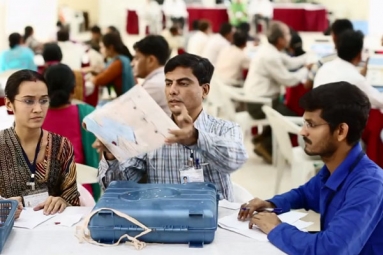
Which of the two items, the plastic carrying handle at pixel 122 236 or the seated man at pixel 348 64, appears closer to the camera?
the plastic carrying handle at pixel 122 236

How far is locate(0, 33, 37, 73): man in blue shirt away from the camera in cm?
609

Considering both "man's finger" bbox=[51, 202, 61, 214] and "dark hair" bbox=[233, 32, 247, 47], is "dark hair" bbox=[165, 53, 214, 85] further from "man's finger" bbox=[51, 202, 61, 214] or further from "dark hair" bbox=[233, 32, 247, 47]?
"dark hair" bbox=[233, 32, 247, 47]

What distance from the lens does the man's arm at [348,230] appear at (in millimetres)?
1563

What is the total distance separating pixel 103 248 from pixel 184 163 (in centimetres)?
65

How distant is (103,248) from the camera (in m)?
1.66

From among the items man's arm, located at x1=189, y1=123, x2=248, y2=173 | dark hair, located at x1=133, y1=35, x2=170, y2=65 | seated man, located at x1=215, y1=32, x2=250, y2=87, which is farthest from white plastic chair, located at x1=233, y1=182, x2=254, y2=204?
seated man, located at x1=215, y1=32, x2=250, y2=87

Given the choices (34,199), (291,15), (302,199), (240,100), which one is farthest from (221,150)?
(291,15)

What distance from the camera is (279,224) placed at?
5.65ft

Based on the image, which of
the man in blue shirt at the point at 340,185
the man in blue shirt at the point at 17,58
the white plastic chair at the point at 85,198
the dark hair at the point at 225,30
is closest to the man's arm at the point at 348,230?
the man in blue shirt at the point at 340,185

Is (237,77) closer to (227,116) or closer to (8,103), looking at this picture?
(227,116)

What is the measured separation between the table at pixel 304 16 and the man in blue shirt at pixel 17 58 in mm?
9111

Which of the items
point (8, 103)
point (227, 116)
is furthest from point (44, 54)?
point (8, 103)

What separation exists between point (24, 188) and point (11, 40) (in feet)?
15.9

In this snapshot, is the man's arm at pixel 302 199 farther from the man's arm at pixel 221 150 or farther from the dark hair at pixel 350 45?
the dark hair at pixel 350 45
